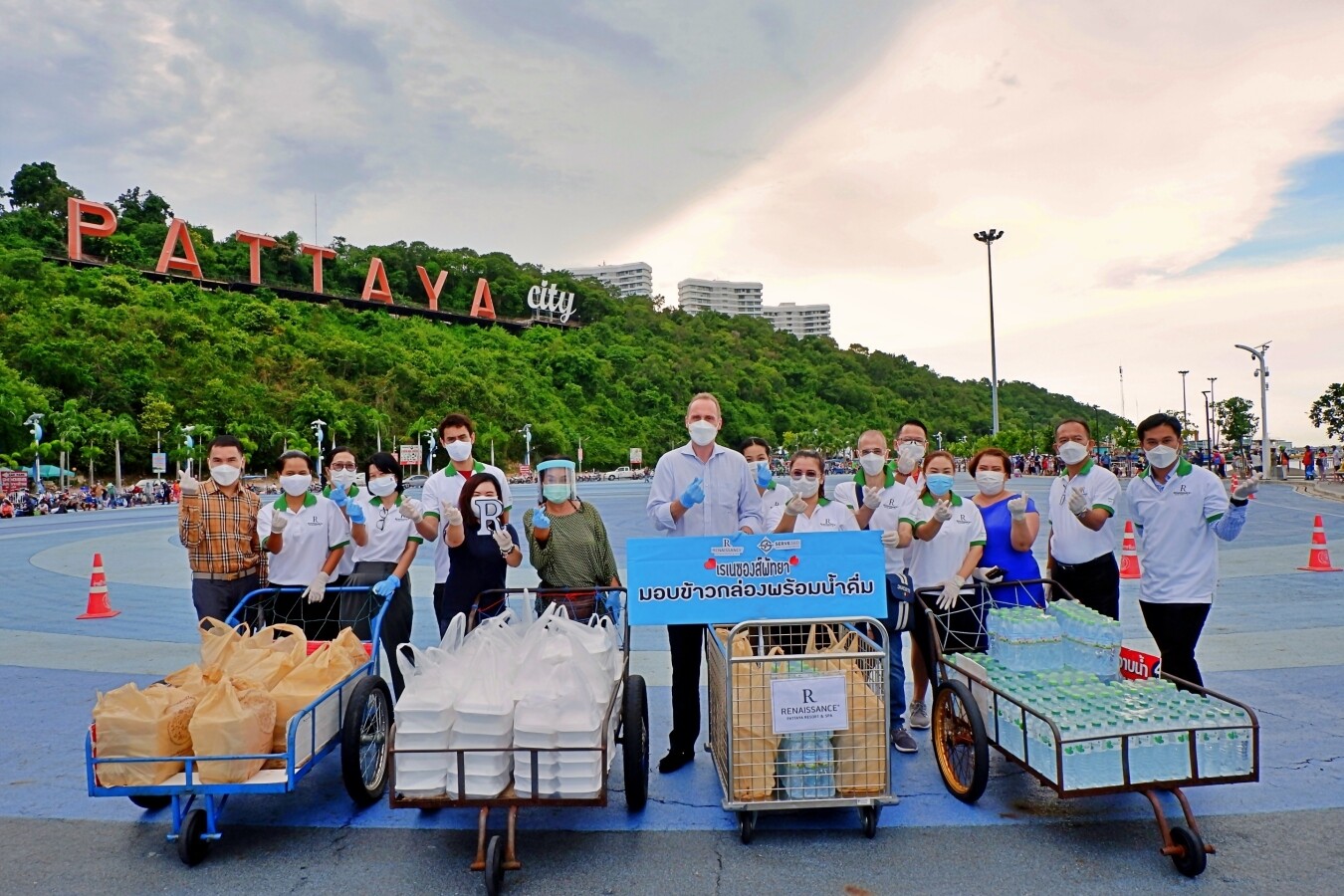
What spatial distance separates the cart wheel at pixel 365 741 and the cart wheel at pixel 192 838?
59 centimetres

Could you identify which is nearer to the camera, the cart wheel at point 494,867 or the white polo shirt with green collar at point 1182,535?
the cart wheel at point 494,867

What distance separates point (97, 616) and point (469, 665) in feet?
24.9

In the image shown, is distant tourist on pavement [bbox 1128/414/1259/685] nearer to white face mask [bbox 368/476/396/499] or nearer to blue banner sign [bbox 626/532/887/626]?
blue banner sign [bbox 626/532/887/626]

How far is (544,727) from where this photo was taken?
3471mm

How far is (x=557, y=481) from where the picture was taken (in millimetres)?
4848

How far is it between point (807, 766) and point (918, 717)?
6.11 feet

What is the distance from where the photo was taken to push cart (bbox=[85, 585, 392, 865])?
353 centimetres

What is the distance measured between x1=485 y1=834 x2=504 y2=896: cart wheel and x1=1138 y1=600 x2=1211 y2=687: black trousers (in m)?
3.46

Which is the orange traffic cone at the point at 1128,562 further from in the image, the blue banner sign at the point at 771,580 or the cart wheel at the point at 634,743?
the cart wheel at the point at 634,743

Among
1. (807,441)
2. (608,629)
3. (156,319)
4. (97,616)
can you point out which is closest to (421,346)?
(156,319)

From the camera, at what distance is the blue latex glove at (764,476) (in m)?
5.30

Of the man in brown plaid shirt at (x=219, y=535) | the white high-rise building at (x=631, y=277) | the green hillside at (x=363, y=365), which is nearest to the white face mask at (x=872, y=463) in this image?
the man in brown plaid shirt at (x=219, y=535)

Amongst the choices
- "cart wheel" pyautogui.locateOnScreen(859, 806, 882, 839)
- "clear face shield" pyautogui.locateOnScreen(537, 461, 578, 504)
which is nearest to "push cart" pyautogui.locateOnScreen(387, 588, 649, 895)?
"cart wheel" pyautogui.locateOnScreen(859, 806, 882, 839)

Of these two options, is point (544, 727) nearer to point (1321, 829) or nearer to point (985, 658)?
point (985, 658)
